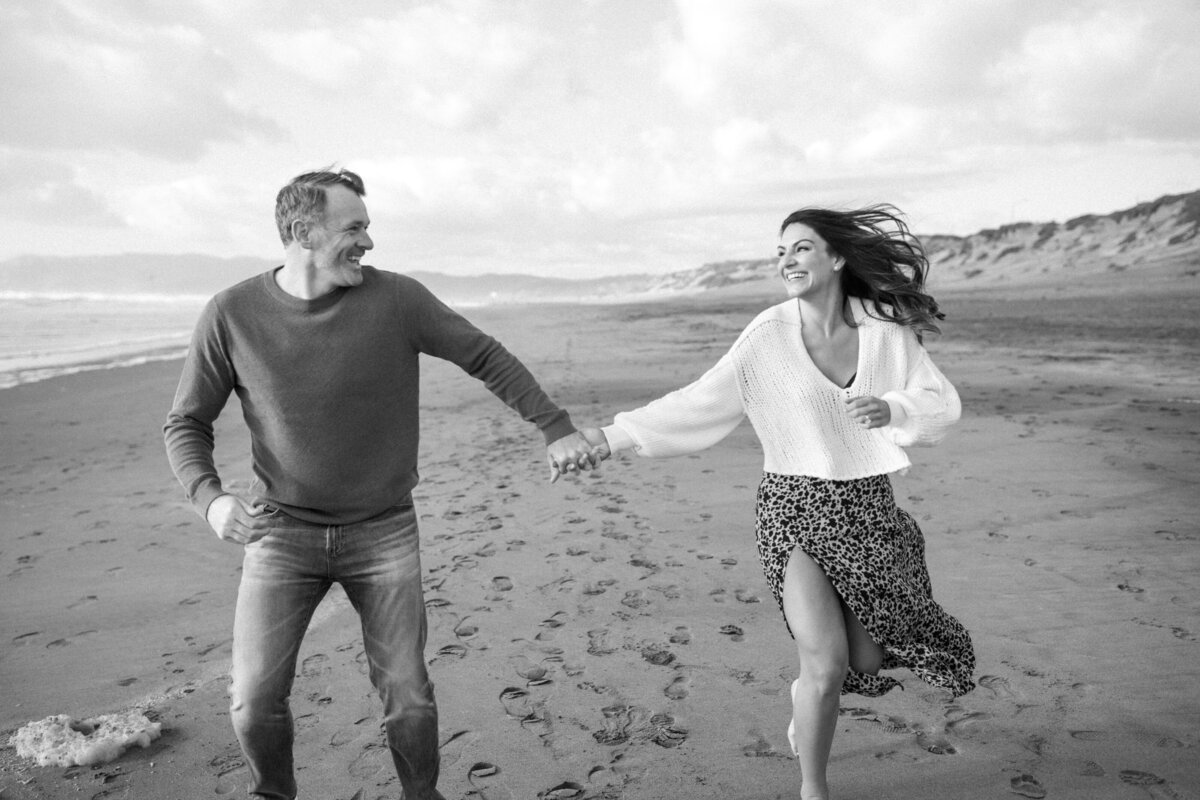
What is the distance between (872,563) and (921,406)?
2.25ft

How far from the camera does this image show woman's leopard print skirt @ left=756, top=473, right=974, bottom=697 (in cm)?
328

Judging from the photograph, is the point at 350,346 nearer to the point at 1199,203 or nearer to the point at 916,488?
the point at 916,488

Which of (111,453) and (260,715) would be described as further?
(111,453)

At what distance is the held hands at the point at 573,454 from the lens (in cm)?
354

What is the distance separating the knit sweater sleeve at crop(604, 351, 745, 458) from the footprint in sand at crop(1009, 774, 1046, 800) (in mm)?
1823

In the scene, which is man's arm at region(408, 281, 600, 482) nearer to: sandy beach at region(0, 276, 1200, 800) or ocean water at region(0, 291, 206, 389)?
sandy beach at region(0, 276, 1200, 800)

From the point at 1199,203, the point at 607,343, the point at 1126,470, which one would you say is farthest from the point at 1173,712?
the point at 1199,203

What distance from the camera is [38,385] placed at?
1709 cm

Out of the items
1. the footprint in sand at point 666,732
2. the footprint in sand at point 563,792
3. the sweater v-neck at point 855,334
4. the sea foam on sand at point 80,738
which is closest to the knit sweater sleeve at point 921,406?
the sweater v-neck at point 855,334

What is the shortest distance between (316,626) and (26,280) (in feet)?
601

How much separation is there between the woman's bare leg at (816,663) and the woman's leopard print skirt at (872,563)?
7 centimetres

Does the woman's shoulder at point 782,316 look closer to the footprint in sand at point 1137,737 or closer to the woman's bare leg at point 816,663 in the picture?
the woman's bare leg at point 816,663

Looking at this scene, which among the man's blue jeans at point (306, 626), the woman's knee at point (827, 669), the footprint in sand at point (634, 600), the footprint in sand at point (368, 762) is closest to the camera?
the man's blue jeans at point (306, 626)

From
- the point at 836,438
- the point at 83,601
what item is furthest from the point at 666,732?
the point at 83,601
